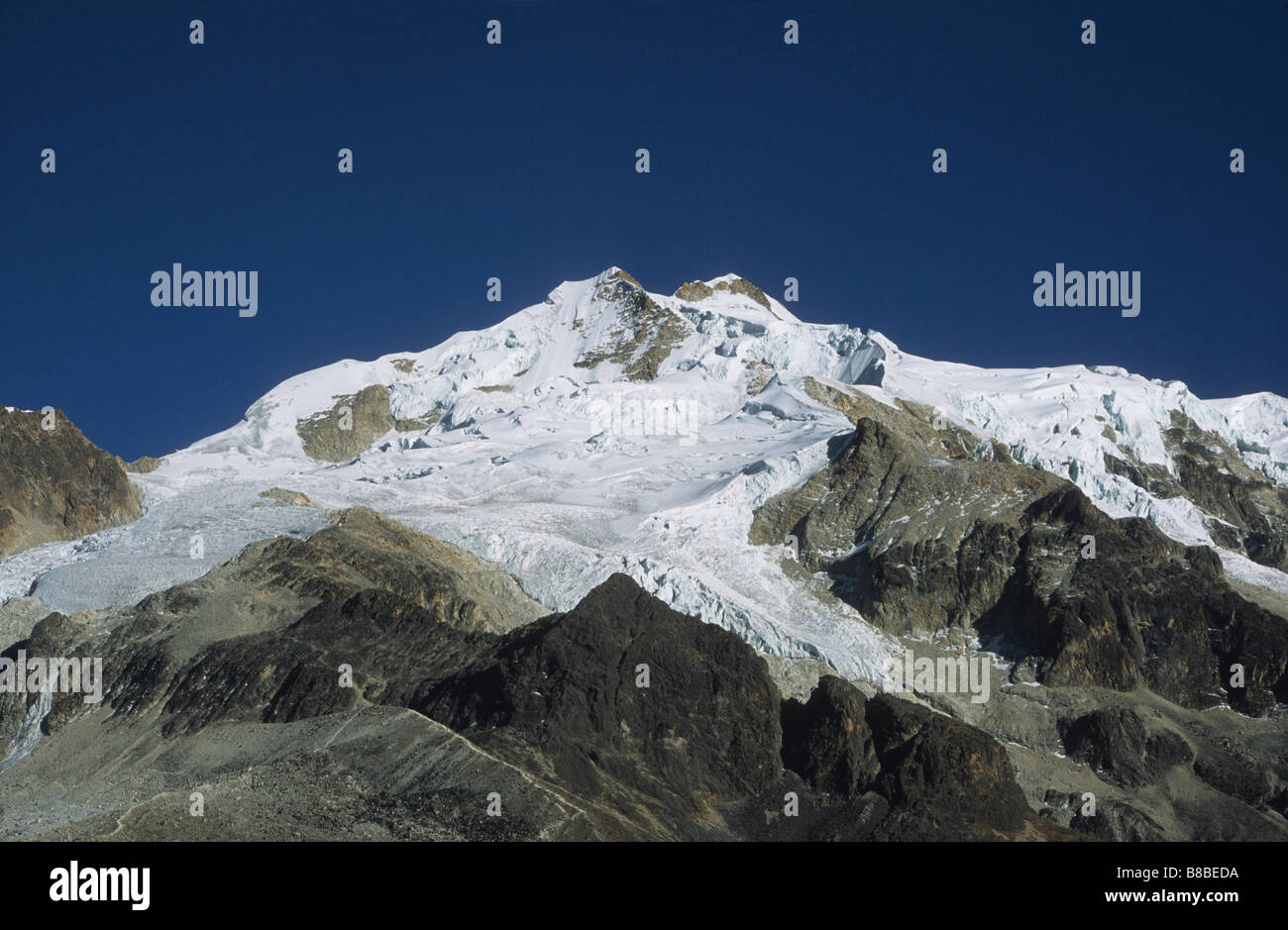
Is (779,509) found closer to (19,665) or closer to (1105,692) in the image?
(1105,692)

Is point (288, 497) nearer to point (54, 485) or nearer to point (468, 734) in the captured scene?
point (54, 485)

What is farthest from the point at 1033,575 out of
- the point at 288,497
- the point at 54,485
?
the point at 54,485

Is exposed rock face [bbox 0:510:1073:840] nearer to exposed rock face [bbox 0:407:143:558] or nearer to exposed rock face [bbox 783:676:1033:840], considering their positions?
exposed rock face [bbox 783:676:1033:840]

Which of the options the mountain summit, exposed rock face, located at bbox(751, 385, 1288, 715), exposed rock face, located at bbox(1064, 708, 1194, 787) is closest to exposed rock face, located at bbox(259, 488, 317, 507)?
the mountain summit

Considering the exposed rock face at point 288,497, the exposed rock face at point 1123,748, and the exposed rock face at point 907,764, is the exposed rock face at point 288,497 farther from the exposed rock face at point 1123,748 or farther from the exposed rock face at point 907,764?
the exposed rock face at point 1123,748

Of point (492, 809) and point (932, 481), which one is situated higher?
point (932, 481)
